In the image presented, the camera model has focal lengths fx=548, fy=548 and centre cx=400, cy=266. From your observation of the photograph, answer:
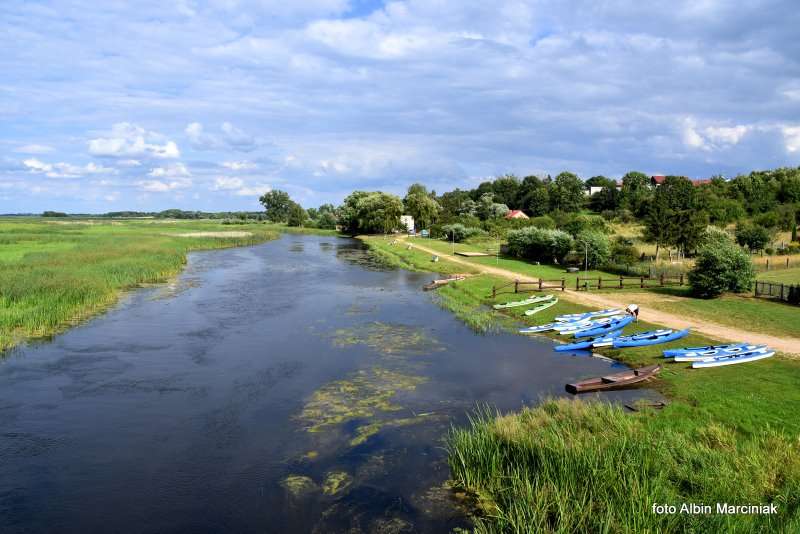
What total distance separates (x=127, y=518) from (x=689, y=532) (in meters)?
13.3

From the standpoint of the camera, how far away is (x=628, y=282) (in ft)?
150

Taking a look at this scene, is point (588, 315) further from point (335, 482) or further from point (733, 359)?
point (335, 482)

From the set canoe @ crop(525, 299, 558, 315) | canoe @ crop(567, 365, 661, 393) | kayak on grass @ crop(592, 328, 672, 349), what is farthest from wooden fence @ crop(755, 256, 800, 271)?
canoe @ crop(567, 365, 661, 393)

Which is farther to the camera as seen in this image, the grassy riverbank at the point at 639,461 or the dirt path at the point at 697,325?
the dirt path at the point at 697,325

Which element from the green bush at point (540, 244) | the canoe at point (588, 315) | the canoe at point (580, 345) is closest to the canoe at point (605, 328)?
the canoe at point (580, 345)

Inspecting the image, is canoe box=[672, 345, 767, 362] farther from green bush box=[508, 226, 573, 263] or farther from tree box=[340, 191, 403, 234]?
tree box=[340, 191, 403, 234]

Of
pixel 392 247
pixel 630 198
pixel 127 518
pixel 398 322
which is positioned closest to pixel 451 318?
pixel 398 322

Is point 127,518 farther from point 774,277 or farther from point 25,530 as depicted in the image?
point 774,277

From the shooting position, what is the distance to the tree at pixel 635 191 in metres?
105

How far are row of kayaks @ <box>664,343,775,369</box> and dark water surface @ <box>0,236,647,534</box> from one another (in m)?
3.60

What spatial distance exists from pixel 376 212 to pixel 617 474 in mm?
108716

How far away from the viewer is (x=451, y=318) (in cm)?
3750

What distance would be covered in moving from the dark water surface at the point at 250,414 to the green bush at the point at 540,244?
2358 centimetres

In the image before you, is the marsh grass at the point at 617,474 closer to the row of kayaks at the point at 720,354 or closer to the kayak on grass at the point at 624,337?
the row of kayaks at the point at 720,354
